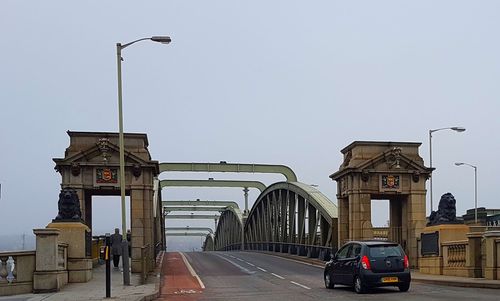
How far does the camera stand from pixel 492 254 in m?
22.9

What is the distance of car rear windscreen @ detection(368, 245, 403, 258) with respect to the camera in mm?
20844

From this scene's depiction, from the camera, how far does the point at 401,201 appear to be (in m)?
35.4

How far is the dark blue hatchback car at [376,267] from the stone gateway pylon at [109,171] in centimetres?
1175

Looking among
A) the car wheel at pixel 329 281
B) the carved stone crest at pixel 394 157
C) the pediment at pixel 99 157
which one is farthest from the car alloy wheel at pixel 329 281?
the carved stone crest at pixel 394 157

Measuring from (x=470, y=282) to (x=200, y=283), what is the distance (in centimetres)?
979

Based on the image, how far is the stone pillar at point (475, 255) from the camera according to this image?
24328 millimetres

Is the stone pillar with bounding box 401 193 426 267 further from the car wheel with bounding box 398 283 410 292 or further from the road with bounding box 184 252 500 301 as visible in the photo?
the car wheel with bounding box 398 283 410 292

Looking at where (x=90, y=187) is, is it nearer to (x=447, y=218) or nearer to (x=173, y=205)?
(x=447, y=218)

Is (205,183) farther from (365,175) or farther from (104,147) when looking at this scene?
(104,147)

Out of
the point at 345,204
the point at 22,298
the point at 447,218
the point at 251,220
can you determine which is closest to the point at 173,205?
the point at 251,220

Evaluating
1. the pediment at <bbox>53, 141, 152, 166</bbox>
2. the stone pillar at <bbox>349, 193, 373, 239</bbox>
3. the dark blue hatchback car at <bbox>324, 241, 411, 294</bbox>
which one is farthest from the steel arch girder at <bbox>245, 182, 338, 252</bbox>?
the dark blue hatchback car at <bbox>324, 241, 411, 294</bbox>

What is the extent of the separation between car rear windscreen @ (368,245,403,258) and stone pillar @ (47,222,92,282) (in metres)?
9.81

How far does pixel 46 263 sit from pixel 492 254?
1418 cm

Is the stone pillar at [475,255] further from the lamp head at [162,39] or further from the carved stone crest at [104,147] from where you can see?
the carved stone crest at [104,147]
